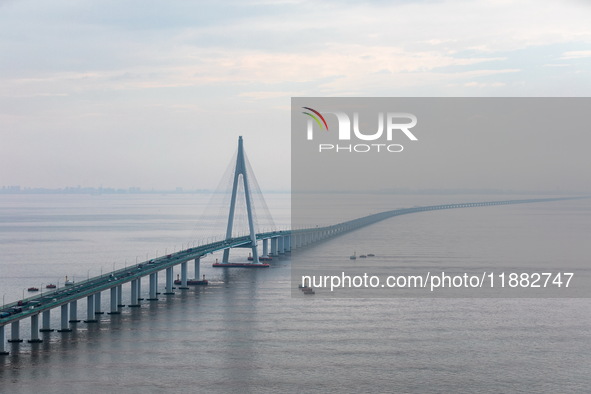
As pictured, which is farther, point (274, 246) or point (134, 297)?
point (274, 246)

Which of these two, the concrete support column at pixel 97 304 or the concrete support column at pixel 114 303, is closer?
the concrete support column at pixel 97 304

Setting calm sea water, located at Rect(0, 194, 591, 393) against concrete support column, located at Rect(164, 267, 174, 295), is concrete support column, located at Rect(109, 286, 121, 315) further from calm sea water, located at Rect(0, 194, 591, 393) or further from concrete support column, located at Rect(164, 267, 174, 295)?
concrete support column, located at Rect(164, 267, 174, 295)

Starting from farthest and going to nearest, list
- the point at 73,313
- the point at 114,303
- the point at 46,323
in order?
the point at 114,303 → the point at 73,313 → the point at 46,323

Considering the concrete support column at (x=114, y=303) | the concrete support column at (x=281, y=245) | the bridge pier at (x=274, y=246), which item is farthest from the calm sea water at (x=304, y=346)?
the concrete support column at (x=281, y=245)

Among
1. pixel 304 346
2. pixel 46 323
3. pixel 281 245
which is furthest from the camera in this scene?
pixel 281 245

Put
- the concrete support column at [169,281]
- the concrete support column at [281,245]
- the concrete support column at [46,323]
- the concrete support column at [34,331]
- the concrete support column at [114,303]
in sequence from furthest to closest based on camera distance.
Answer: the concrete support column at [281,245] → the concrete support column at [169,281] → the concrete support column at [114,303] → the concrete support column at [46,323] → the concrete support column at [34,331]

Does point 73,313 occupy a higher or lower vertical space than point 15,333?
higher

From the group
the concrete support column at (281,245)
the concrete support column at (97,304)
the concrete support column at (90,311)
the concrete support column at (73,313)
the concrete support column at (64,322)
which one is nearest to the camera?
the concrete support column at (64,322)

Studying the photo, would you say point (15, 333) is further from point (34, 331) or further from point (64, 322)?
point (64, 322)

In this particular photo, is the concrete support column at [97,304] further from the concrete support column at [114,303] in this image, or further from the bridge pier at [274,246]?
the bridge pier at [274,246]

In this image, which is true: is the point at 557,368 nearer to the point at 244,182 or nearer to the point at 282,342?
the point at 282,342

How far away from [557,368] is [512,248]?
191ft

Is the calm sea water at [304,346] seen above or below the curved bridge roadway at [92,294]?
below

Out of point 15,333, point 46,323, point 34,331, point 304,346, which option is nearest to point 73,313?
point 46,323
